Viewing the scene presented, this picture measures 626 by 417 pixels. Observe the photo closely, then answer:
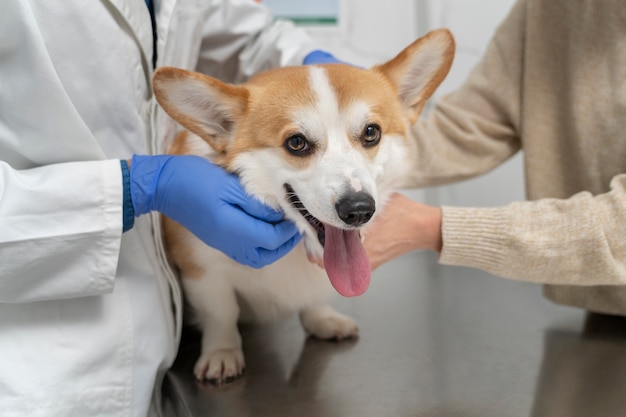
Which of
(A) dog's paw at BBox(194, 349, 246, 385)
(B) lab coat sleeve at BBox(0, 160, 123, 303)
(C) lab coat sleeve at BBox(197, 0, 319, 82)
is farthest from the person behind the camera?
(C) lab coat sleeve at BBox(197, 0, 319, 82)

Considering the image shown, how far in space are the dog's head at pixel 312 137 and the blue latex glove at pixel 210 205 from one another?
0.10 feet

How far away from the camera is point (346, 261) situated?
0.87 metres

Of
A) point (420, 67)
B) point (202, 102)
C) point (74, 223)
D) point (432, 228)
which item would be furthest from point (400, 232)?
point (74, 223)

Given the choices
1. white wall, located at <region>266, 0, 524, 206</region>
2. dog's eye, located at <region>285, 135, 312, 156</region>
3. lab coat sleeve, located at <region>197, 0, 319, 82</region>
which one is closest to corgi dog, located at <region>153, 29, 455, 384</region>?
dog's eye, located at <region>285, 135, 312, 156</region>

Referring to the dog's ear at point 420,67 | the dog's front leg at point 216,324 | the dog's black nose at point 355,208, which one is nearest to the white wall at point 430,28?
the dog's ear at point 420,67

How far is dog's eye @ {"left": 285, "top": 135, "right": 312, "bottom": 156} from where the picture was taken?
87 centimetres

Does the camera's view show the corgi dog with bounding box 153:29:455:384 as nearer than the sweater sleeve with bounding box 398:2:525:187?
Yes

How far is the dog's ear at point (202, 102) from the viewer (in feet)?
2.71

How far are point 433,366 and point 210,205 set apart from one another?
1.51ft

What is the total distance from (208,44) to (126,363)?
0.77 m

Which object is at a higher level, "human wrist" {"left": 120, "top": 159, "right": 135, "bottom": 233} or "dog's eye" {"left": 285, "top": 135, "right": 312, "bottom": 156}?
Result: "dog's eye" {"left": 285, "top": 135, "right": 312, "bottom": 156}

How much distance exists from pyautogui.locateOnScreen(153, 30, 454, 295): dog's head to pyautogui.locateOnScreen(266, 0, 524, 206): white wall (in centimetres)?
81

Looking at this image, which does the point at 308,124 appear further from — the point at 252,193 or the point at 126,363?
the point at 126,363

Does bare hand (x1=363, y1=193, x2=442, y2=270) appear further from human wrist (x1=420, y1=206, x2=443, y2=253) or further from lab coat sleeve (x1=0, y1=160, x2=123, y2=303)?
lab coat sleeve (x1=0, y1=160, x2=123, y2=303)
